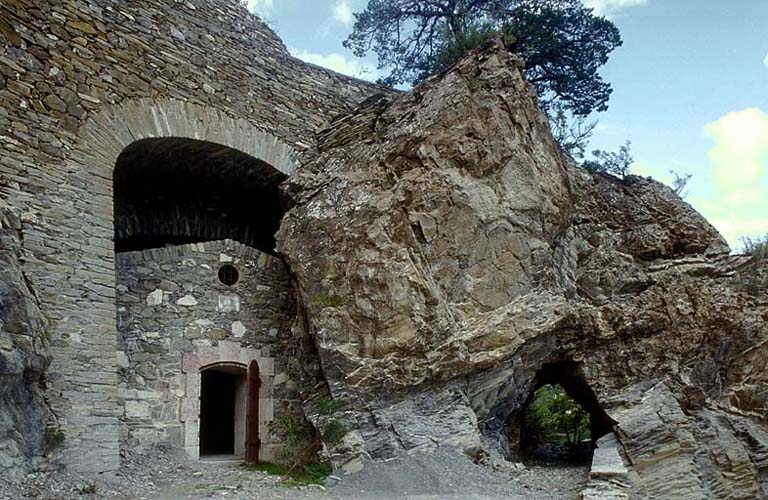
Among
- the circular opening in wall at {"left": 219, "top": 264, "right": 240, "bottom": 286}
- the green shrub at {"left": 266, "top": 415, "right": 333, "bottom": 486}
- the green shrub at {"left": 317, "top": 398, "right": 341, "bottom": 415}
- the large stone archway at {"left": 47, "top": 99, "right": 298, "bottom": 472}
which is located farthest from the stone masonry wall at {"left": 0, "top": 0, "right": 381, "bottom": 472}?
the green shrub at {"left": 317, "top": 398, "right": 341, "bottom": 415}

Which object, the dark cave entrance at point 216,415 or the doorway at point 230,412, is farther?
the dark cave entrance at point 216,415

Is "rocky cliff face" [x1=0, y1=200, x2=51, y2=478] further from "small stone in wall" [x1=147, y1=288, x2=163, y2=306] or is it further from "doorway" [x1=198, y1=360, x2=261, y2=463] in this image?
"doorway" [x1=198, y1=360, x2=261, y2=463]

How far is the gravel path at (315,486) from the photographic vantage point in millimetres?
6223

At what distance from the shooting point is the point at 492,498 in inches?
254

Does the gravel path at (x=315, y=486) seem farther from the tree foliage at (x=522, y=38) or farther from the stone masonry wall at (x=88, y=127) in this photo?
the tree foliage at (x=522, y=38)

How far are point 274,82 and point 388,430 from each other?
5.55m

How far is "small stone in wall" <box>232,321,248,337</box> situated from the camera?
8602mm

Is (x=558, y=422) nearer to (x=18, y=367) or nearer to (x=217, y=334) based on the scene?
(x=217, y=334)

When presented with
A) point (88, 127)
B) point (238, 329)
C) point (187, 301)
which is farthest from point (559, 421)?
point (88, 127)

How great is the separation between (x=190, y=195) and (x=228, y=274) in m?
2.38

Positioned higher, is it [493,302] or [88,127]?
[88,127]

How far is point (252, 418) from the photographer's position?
8.51 m

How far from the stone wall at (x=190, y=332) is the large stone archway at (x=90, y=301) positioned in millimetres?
464

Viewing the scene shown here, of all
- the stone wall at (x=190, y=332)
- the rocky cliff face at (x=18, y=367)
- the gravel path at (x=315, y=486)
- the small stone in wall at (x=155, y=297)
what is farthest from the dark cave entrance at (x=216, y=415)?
the rocky cliff face at (x=18, y=367)
